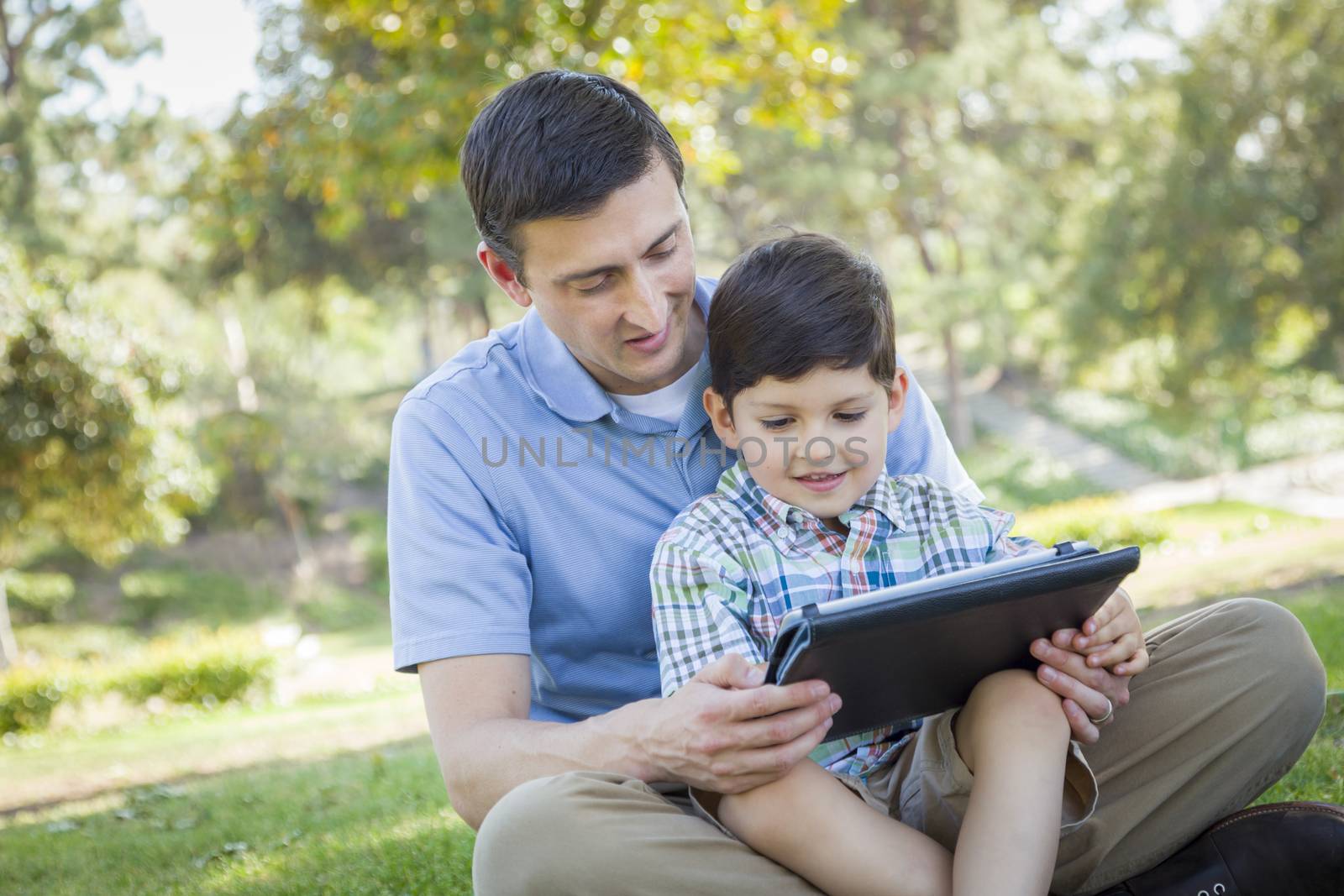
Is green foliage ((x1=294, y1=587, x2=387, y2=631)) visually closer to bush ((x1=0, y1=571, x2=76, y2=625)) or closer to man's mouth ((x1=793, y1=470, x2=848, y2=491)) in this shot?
bush ((x1=0, y1=571, x2=76, y2=625))

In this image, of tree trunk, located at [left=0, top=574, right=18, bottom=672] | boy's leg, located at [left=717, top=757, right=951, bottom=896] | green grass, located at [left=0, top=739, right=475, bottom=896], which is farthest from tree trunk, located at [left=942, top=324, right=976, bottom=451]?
boy's leg, located at [left=717, top=757, right=951, bottom=896]

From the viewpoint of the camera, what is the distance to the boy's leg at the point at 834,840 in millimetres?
1992

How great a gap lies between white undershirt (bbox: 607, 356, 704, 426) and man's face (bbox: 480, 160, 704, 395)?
0.07m

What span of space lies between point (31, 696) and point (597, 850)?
34.6 feet

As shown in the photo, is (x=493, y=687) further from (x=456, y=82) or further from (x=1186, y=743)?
(x=456, y=82)

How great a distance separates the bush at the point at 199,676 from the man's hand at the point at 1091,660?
10436 millimetres

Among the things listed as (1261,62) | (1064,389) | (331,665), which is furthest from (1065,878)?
(1064,389)

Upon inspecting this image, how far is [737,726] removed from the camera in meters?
1.92

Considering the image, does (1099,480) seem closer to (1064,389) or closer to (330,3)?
(1064,389)

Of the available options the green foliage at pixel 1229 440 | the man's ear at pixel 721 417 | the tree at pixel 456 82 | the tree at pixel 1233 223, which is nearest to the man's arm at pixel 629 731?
the man's ear at pixel 721 417

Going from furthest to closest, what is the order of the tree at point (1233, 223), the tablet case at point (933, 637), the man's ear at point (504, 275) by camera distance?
the tree at point (1233, 223) → the man's ear at point (504, 275) → the tablet case at point (933, 637)

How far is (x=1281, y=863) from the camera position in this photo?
2195 mm

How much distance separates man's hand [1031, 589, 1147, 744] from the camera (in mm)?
2104

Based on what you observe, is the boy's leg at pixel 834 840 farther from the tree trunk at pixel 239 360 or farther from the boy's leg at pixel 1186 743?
the tree trunk at pixel 239 360
